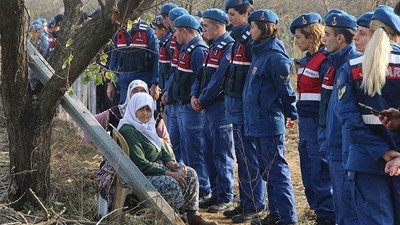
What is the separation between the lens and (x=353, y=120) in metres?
4.51

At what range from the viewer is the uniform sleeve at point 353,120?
4364mm

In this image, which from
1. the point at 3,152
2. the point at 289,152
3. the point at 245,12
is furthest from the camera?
the point at 289,152

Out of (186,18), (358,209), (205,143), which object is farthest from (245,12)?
(358,209)

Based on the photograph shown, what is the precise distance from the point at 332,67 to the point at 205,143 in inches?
101

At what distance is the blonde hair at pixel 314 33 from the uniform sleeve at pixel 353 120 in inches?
78.4

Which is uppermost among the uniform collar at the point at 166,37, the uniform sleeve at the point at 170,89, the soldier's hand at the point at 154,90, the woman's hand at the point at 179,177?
the uniform collar at the point at 166,37

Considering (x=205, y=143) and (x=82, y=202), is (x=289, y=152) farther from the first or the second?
(x=82, y=202)

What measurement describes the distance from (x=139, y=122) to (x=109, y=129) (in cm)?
89

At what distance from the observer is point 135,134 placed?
6.49 meters

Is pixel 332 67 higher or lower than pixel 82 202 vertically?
higher

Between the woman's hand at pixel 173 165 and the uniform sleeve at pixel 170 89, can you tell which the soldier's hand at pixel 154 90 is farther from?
the woman's hand at pixel 173 165

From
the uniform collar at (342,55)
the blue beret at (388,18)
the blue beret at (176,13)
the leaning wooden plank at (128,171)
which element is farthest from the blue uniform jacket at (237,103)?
the blue beret at (388,18)

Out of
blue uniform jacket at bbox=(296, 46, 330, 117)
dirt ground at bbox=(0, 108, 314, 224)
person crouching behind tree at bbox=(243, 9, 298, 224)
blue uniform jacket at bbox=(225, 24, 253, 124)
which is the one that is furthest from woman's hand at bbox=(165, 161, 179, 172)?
blue uniform jacket at bbox=(296, 46, 330, 117)

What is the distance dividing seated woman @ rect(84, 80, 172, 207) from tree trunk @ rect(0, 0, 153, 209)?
54cm
